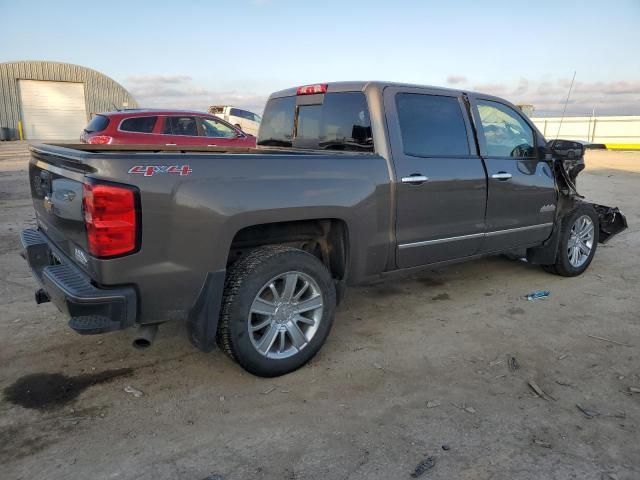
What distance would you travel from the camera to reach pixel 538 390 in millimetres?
3127

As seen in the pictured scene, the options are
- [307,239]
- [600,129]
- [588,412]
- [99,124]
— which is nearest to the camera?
[588,412]

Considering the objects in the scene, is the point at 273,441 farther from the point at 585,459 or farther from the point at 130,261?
the point at 585,459

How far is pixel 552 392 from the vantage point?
3115 millimetres

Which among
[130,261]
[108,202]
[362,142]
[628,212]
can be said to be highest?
[362,142]

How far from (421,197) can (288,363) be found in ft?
5.18

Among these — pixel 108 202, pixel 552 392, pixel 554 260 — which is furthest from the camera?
pixel 554 260

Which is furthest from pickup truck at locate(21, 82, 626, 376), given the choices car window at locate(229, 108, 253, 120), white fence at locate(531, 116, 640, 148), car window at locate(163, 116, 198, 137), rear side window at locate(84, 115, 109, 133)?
white fence at locate(531, 116, 640, 148)

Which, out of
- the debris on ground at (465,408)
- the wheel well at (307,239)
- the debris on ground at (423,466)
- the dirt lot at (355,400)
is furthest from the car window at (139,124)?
the debris on ground at (423,466)

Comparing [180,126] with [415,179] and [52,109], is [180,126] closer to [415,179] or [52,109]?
[415,179]

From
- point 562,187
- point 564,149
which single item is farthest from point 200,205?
point 562,187

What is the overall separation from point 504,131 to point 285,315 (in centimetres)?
283

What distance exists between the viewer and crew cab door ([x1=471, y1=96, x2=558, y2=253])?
442cm

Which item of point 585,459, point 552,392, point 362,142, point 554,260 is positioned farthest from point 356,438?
point 554,260

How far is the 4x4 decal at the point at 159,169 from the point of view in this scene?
8.42 ft
